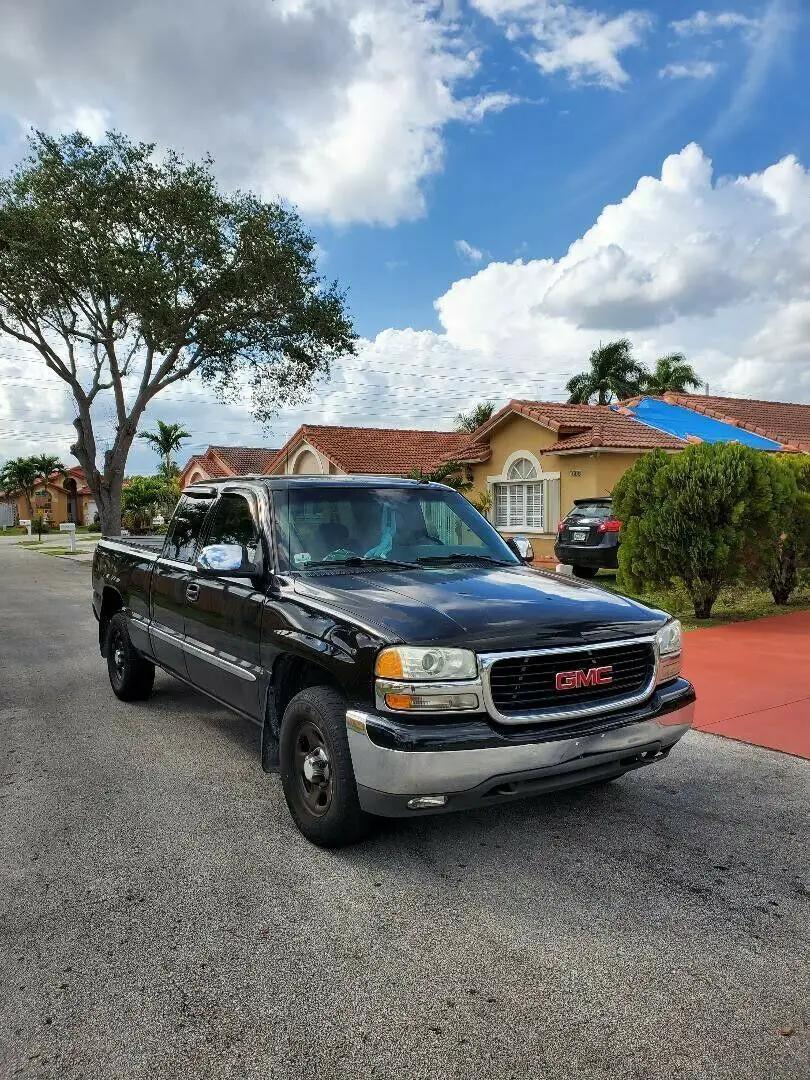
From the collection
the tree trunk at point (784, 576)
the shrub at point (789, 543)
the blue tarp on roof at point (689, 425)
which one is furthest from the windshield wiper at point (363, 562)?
the blue tarp on roof at point (689, 425)

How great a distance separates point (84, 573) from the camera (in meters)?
23.4

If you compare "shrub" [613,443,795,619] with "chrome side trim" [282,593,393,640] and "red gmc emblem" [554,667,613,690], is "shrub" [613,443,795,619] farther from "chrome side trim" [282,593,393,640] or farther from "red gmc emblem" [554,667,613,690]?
"chrome side trim" [282,593,393,640]

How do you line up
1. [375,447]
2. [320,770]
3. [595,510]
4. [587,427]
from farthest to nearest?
[375,447] → [587,427] → [595,510] → [320,770]

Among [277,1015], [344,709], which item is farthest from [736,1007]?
[344,709]

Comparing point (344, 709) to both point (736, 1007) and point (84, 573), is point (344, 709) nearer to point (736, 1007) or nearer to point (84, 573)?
point (736, 1007)

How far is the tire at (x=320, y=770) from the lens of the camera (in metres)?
3.50

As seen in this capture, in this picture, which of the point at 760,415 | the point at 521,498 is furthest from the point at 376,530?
the point at 760,415

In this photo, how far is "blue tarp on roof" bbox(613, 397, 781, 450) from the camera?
20.8 m

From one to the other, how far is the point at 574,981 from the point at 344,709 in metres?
1.42

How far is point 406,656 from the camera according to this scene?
3.26 m

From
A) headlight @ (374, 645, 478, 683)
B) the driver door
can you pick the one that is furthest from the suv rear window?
headlight @ (374, 645, 478, 683)

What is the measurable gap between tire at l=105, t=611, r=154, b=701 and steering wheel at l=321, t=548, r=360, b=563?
285 centimetres

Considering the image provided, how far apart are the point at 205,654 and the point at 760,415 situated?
78.7ft

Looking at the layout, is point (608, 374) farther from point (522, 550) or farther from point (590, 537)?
point (522, 550)
